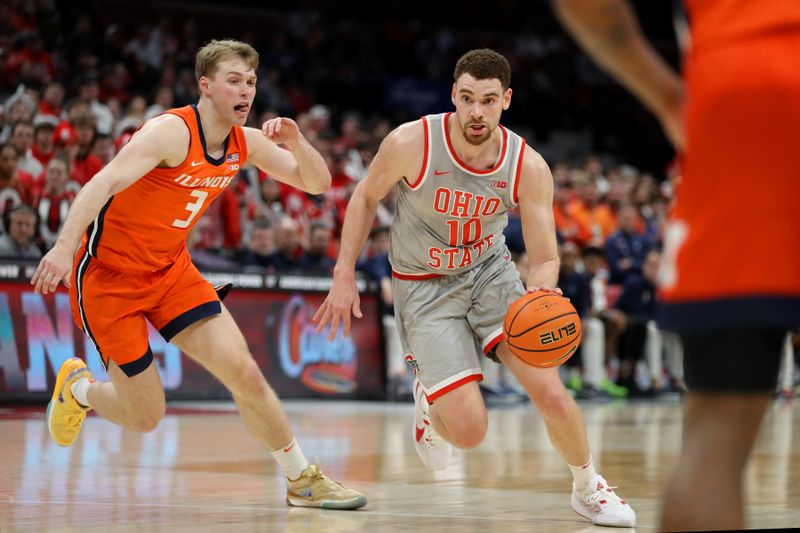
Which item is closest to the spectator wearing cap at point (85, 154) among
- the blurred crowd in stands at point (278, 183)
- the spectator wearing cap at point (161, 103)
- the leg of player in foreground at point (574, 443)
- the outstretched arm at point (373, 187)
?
the blurred crowd in stands at point (278, 183)

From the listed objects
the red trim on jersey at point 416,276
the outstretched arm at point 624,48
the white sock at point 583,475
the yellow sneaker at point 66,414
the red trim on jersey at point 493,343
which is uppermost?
the outstretched arm at point 624,48

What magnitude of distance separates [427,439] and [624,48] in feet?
12.6

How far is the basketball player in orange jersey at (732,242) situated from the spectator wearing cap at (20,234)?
8.86 m

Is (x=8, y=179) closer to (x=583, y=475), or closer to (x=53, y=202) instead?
(x=53, y=202)

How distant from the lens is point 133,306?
17.8ft

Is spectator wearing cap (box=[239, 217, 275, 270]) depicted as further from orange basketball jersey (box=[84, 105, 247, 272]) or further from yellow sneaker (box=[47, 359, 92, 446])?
orange basketball jersey (box=[84, 105, 247, 272])

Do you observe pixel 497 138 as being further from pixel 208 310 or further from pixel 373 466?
pixel 373 466

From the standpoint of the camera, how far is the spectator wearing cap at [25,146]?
11.4 m

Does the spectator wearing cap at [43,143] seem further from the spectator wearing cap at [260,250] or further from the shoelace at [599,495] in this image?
the shoelace at [599,495]

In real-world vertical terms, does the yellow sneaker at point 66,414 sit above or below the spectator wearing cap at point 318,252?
below

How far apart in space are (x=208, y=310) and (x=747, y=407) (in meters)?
3.46

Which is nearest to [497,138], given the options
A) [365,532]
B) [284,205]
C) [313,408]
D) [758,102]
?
[365,532]

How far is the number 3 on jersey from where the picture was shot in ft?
17.6

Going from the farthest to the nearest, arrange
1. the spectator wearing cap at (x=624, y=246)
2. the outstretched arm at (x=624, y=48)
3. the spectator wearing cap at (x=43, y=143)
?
1. the spectator wearing cap at (x=624, y=246)
2. the spectator wearing cap at (x=43, y=143)
3. the outstretched arm at (x=624, y=48)
